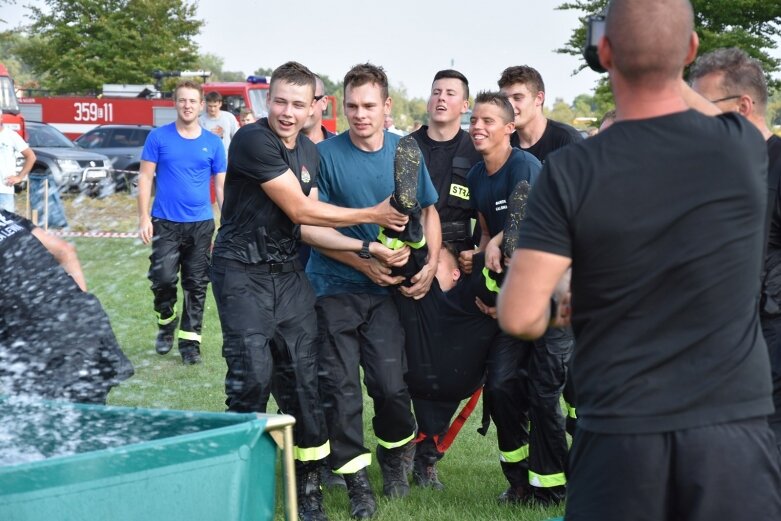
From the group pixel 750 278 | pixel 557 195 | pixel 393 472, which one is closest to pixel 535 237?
pixel 557 195

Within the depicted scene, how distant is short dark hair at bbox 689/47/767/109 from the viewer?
4367 millimetres

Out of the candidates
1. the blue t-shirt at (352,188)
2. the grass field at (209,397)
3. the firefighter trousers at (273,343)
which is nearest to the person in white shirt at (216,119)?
the grass field at (209,397)

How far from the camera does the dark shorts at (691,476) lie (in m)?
2.62

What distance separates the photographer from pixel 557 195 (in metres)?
2.64

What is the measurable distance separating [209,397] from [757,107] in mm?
4551

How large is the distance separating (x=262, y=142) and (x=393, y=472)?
1.94m

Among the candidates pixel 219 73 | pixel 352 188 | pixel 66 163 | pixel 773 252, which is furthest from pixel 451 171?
pixel 219 73

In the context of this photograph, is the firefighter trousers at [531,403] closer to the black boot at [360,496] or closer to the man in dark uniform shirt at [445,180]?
the man in dark uniform shirt at [445,180]

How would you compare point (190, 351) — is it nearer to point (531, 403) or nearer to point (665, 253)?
point (531, 403)

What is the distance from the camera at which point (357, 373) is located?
5613 millimetres

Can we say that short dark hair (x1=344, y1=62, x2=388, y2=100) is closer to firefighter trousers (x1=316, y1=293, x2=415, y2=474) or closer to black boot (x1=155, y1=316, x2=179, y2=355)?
firefighter trousers (x1=316, y1=293, x2=415, y2=474)

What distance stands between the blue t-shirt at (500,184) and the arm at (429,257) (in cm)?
28

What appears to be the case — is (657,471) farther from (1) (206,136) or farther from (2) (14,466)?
(1) (206,136)

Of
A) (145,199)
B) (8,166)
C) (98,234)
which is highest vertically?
(145,199)
